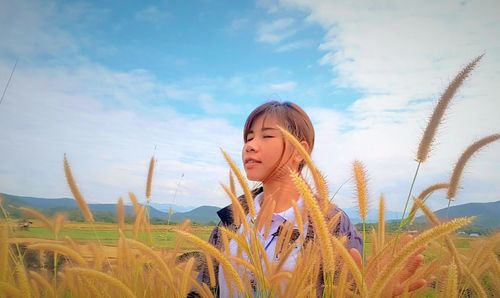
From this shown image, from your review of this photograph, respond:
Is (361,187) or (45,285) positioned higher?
(361,187)

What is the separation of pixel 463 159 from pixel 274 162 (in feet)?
3.22

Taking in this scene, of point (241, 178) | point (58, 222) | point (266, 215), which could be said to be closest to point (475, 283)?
point (266, 215)

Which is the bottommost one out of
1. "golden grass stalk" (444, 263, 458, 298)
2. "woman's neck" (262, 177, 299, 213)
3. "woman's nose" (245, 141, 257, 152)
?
"golden grass stalk" (444, 263, 458, 298)

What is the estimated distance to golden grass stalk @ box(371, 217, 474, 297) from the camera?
1.01 m

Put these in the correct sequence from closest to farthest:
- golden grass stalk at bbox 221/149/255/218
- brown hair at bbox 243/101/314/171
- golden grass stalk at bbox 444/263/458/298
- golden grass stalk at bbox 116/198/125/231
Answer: golden grass stalk at bbox 444/263/458/298, golden grass stalk at bbox 221/149/255/218, golden grass stalk at bbox 116/198/125/231, brown hair at bbox 243/101/314/171

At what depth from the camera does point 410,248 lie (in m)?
1.01

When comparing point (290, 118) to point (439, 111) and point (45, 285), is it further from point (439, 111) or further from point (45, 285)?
point (45, 285)

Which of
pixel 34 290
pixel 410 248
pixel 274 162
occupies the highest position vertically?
pixel 274 162

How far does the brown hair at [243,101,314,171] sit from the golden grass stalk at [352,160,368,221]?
4.53 ft

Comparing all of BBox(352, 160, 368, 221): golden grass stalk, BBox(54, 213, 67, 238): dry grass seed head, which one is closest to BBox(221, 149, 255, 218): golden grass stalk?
BBox(352, 160, 368, 221): golden grass stalk

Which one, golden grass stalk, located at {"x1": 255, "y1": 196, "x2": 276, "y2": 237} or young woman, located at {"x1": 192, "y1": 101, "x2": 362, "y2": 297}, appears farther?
young woman, located at {"x1": 192, "y1": 101, "x2": 362, "y2": 297}

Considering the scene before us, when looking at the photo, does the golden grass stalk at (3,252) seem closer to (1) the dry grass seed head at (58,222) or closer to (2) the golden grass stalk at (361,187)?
(1) the dry grass seed head at (58,222)

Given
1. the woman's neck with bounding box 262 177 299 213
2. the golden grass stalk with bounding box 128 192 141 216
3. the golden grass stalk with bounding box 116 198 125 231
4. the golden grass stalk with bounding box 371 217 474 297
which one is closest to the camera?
the golden grass stalk with bounding box 371 217 474 297

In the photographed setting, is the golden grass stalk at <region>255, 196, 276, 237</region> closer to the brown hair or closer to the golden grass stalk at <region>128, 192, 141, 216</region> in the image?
the golden grass stalk at <region>128, 192, 141, 216</region>
